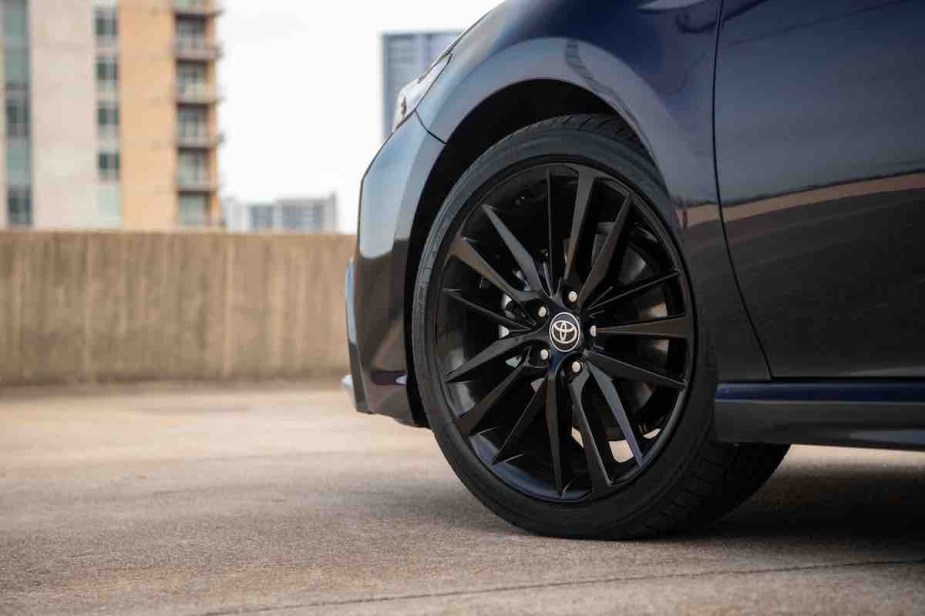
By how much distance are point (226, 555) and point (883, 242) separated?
157cm

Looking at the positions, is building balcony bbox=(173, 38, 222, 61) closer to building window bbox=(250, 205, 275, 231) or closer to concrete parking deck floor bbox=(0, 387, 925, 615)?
building window bbox=(250, 205, 275, 231)

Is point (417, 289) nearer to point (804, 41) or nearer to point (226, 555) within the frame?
point (226, 555)

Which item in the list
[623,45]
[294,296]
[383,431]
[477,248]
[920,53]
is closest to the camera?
[920,53]

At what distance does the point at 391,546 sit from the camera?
334 cm

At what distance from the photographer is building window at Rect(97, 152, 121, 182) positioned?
79062 millimetres

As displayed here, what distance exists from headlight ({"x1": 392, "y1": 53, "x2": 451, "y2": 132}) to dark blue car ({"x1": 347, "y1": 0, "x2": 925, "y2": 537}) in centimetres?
2

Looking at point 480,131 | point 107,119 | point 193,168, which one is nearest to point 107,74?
point 107,119

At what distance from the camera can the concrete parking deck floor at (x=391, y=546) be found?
2.69m

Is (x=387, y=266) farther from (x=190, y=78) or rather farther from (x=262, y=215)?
(x=262, y=215)

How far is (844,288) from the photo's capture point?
2805mm

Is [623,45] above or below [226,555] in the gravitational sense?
above

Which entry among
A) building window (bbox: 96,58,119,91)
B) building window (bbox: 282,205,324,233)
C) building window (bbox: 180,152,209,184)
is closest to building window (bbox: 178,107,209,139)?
building window (bbox: 180,152,209,184)

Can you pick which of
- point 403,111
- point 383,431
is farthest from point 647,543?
point 383,431

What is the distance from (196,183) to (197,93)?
17.4ft
